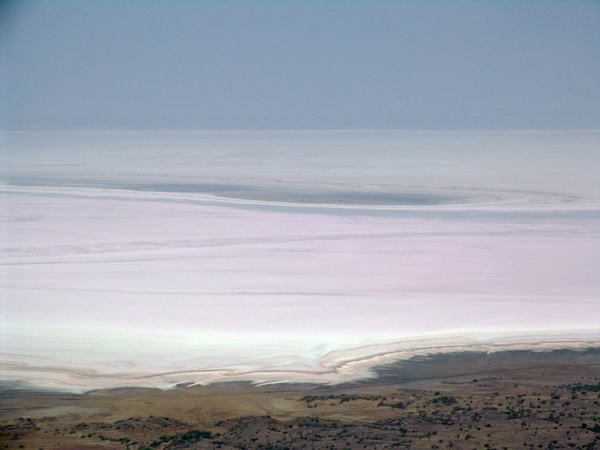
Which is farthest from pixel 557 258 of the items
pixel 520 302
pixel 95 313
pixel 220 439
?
pixel 220 439

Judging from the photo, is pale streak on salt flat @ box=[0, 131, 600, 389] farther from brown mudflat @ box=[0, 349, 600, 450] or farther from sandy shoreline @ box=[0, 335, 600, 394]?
brown mudflat @ box=[0, 349, 600, 450]

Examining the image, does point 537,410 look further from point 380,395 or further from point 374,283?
→ point 374,283

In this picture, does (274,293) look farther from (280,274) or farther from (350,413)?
(350,413)

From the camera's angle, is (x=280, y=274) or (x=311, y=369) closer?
(x=311, y=369)

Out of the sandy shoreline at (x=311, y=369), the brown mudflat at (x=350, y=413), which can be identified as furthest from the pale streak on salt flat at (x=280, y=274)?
the brown mudflat at (x=350, y=413)

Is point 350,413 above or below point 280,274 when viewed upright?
below

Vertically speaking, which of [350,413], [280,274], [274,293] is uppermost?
[280,274]

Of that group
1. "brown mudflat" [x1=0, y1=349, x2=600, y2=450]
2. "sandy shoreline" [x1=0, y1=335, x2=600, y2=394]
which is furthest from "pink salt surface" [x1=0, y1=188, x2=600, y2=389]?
"brown mudflat" [x1=0, y1=349, x2=600, y2=450]

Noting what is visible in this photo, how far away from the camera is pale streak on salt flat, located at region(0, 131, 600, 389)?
11.1 meters

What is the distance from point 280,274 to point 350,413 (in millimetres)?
7358

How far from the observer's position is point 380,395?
30.8ft

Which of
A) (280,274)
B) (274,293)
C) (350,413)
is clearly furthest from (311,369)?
(280,274)

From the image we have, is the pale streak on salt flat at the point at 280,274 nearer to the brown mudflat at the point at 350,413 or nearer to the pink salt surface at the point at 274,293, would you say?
the pink salt surface at the point at 274,293

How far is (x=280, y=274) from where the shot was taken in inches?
628
